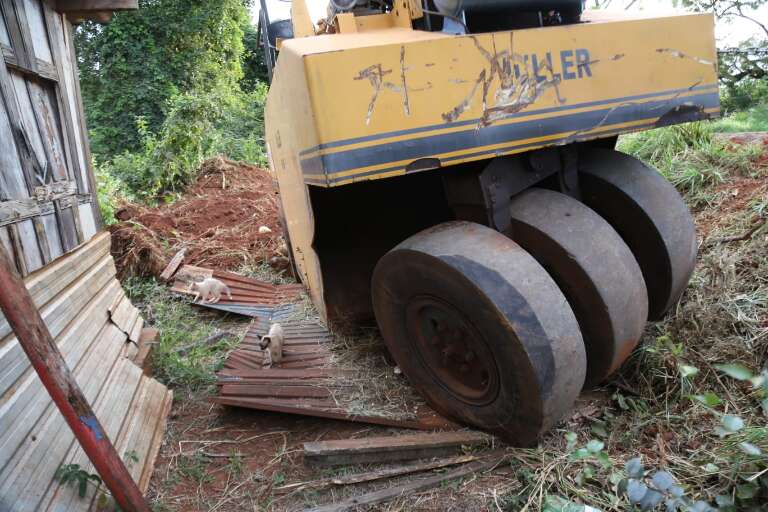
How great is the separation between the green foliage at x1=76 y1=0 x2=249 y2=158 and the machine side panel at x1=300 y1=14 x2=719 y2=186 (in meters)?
15.6

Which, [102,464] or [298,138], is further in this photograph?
[298,138]

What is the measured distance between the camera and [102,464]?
2266 mm

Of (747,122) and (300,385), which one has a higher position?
(747,122)

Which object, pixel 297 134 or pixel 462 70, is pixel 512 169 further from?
pixel 297 134

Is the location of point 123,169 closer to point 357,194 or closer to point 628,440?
point 357,194

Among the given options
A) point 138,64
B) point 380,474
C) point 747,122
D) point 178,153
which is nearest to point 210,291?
point 380,474

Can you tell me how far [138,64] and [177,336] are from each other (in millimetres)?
14071

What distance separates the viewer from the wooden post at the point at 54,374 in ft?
6.86

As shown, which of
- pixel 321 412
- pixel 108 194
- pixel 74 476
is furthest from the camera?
pixel 108 194

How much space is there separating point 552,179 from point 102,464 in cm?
248

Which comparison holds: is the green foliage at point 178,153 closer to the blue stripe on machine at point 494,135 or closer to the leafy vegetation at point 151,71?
the leafy vegetation at point 151,71

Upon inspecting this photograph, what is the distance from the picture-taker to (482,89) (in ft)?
8.53

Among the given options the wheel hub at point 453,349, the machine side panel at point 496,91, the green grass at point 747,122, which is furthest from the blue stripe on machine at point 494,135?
the green grass at point 747,122

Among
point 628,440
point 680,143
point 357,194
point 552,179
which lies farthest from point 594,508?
point 680,143
